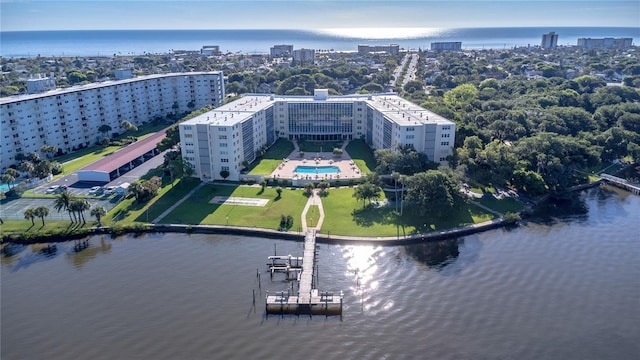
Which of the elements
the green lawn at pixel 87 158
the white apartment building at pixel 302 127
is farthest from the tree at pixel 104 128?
the white apartment building at pixel 302 127

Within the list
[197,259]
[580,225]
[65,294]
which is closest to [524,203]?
[580,225]

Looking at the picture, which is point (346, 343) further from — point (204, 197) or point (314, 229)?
point (204, 197)

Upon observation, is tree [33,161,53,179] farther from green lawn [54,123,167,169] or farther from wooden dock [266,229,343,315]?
wooden dock [266,229,343,315]

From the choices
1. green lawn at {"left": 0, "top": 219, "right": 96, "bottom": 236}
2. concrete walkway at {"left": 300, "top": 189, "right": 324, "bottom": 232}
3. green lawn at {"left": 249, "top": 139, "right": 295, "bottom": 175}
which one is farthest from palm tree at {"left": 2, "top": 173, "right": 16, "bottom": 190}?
concrete walkway at {"left": 300, "top": 189, "right": 324, "bottom": 232}

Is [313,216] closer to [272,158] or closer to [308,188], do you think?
[308,188]

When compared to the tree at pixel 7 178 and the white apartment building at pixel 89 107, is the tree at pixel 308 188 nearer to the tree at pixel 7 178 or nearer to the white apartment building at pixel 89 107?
the tree at pixel 7 178

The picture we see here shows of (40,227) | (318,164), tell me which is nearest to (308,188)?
(318,164)
